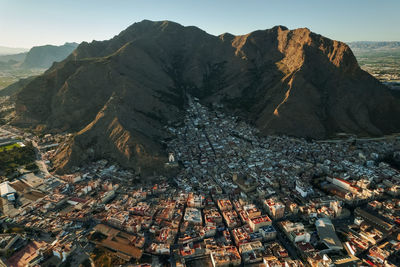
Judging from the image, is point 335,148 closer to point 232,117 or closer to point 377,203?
point 377,203

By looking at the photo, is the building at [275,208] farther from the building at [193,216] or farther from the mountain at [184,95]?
the mountain at [184,95]

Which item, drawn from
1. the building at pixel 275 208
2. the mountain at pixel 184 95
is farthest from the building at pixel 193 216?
the mountain at pixel 184 95

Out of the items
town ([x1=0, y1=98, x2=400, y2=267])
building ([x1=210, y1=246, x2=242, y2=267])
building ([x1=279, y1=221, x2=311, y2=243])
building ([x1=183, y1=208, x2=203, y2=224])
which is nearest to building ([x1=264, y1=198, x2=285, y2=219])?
town ([x1=0, y1=98, x2=400, y2=267])

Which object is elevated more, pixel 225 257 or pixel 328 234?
pixel 225 257

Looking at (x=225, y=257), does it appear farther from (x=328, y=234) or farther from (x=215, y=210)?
(x=328, y=234)

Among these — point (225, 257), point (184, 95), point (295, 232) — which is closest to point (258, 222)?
point (295, 232)
